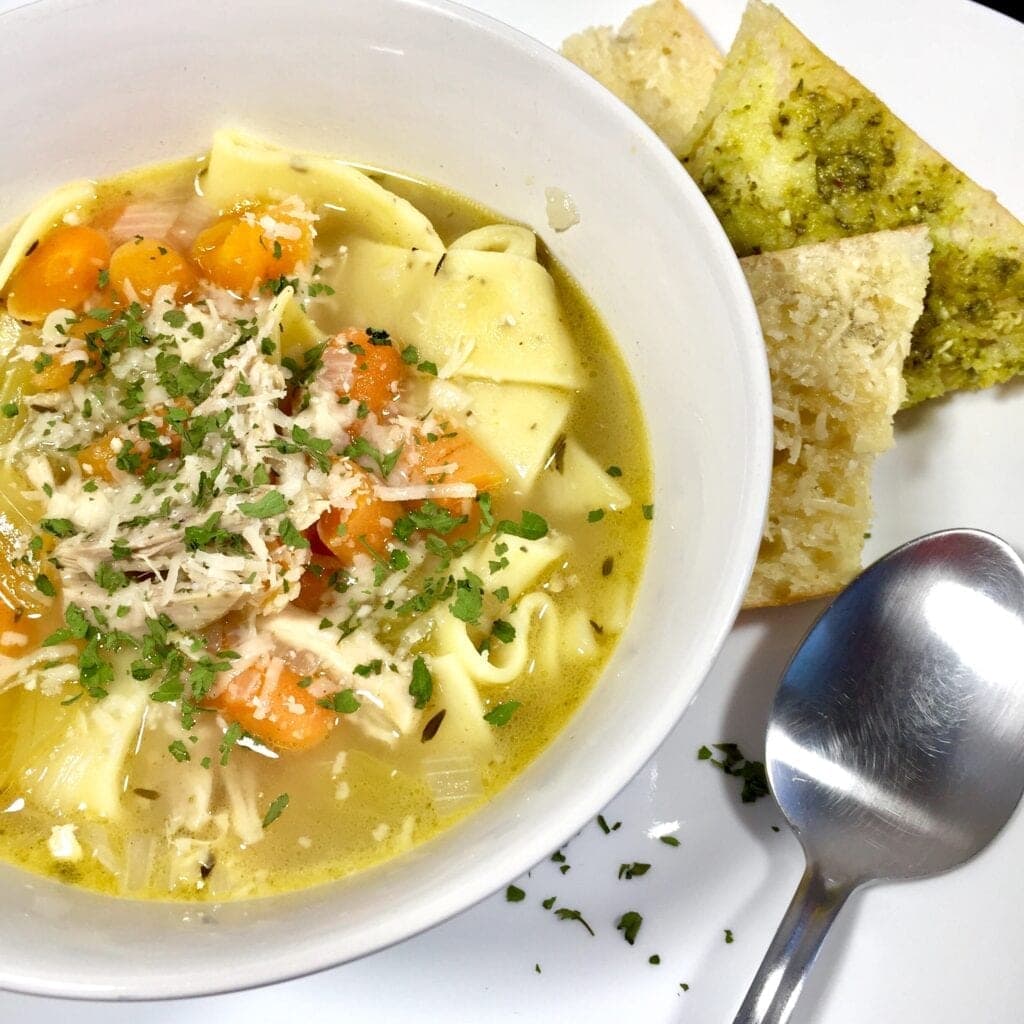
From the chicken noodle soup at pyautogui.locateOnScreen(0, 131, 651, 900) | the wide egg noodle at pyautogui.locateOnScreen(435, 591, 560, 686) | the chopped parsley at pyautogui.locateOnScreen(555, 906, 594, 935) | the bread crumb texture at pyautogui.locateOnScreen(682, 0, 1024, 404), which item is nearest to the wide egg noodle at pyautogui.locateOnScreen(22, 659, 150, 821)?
the chicken noodle soup at pyautogui.locateOnScreen(0, 131, 651, 900)

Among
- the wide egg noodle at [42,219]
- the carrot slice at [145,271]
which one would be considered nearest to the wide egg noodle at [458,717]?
the carrot slice at [145,271]

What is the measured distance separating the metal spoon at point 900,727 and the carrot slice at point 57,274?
2.25 meters

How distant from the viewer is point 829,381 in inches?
110

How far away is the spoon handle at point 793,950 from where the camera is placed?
7.93 ft

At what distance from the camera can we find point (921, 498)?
2.83 metres

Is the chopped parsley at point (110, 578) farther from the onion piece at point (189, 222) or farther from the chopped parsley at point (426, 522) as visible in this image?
the onion piece at point (189, 222)

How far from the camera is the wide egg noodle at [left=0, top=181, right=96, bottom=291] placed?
289cm

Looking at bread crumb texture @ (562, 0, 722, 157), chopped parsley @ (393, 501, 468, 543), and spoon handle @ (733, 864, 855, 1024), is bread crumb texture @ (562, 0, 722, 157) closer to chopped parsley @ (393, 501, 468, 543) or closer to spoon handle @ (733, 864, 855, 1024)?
chopped parsley @ (393, 501, 468, 543)

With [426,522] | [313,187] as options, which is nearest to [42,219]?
[313,187]

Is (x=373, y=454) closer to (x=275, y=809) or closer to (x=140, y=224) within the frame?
(x=275, y=809)

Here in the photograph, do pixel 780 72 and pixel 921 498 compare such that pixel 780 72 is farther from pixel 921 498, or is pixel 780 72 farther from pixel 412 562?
pixel 412 562

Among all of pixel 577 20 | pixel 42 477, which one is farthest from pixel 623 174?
pixel 42 477

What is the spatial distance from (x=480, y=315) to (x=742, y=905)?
5.59 feet

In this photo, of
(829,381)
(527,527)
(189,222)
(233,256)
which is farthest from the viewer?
(189,222)
